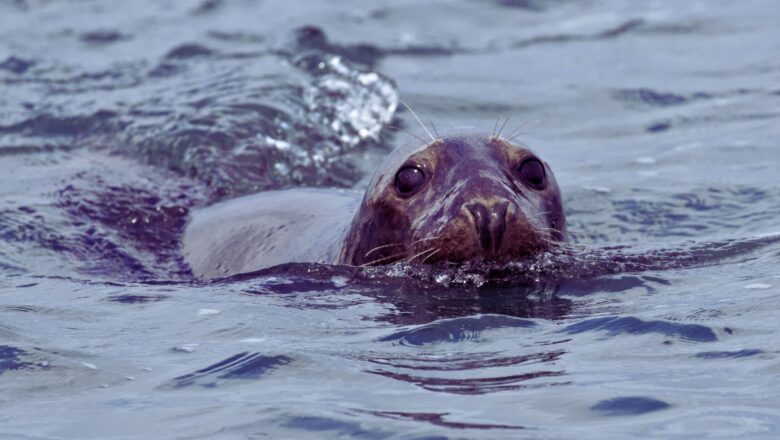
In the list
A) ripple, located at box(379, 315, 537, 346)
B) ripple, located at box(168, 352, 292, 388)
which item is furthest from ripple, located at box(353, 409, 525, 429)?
ripple, located at box(379, 315, 537, 346)

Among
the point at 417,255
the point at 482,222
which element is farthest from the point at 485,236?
the point at 417,255

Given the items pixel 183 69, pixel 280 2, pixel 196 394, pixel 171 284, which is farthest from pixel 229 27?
pixel 196 394

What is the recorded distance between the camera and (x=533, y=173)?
5508 mm

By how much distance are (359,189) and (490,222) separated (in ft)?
11.4

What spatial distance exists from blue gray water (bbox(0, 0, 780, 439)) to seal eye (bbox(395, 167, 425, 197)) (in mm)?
321

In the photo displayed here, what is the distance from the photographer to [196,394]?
423 cm

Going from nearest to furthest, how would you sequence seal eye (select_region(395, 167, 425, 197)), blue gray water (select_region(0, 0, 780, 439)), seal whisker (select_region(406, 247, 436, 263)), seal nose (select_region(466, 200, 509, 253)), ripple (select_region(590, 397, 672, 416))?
ripple (select_region(590, 397, 672, 416)) < blue gray water (select_region(0, 0, 780, 439)) < seal nose (select_region(466, 200, 509, 253)) < seal whisker (select_region(406, 247, 436, 263)) < seal eye (select_region(395, 167, 425, 197))

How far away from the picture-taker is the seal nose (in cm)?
497

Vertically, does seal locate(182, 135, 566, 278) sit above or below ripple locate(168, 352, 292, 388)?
above

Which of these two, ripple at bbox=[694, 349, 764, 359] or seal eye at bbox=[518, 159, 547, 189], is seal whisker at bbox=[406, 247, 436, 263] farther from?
Result: ripple at bbox=[694, 349, 764, 359]

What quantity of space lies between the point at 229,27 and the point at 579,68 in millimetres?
3559

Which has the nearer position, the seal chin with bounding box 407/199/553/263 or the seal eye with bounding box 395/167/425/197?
the seal chin with bounding box 407/199/553/263

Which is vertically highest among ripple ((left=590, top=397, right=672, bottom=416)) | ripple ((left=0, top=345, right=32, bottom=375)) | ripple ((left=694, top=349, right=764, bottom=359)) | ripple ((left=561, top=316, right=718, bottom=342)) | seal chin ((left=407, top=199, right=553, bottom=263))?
seal chin ((left=407, top=199, right=553, bottom=263))

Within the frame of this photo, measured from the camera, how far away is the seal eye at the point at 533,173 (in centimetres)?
549
